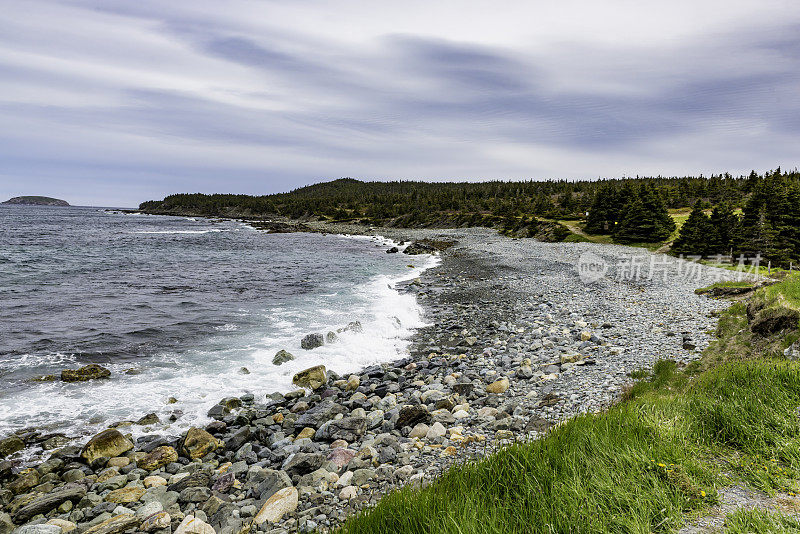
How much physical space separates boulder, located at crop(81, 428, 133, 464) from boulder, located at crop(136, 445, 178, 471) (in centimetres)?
70

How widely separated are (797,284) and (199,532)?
16294mm

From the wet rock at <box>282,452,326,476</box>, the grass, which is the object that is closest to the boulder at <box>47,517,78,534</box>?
the wet rock at <box>282,452,326,476</box>

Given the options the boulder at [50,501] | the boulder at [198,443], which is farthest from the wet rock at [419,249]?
the boulder at [50,501]

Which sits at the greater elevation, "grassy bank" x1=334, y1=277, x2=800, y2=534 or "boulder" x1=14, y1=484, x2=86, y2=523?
"grassy bank" x1=334, y1=277, x2=800, y2=534

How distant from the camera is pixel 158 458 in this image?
7938 mm

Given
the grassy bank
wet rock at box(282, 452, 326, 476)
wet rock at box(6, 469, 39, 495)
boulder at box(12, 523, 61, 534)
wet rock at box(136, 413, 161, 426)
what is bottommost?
wet rock at box(6, 469, 39, 495)

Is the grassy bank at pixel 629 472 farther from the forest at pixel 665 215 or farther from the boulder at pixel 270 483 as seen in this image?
the forest at pixel 665 215

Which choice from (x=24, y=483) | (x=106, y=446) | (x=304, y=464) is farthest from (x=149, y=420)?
(x=304, y=464)

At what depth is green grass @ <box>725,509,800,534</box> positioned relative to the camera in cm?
312

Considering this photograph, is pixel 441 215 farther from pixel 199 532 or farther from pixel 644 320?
pixel 199 532

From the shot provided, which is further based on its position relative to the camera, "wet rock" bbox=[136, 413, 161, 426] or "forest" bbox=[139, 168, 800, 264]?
"forest" bbox=[139, 168, 800, 264]

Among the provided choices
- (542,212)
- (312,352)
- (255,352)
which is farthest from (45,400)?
(542,212)

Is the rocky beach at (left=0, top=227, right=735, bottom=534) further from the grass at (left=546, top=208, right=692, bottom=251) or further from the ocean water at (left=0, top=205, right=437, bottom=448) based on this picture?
the grass at (left=546, top=208, right=692, bottom=251)

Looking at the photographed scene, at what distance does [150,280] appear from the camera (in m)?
29.3
